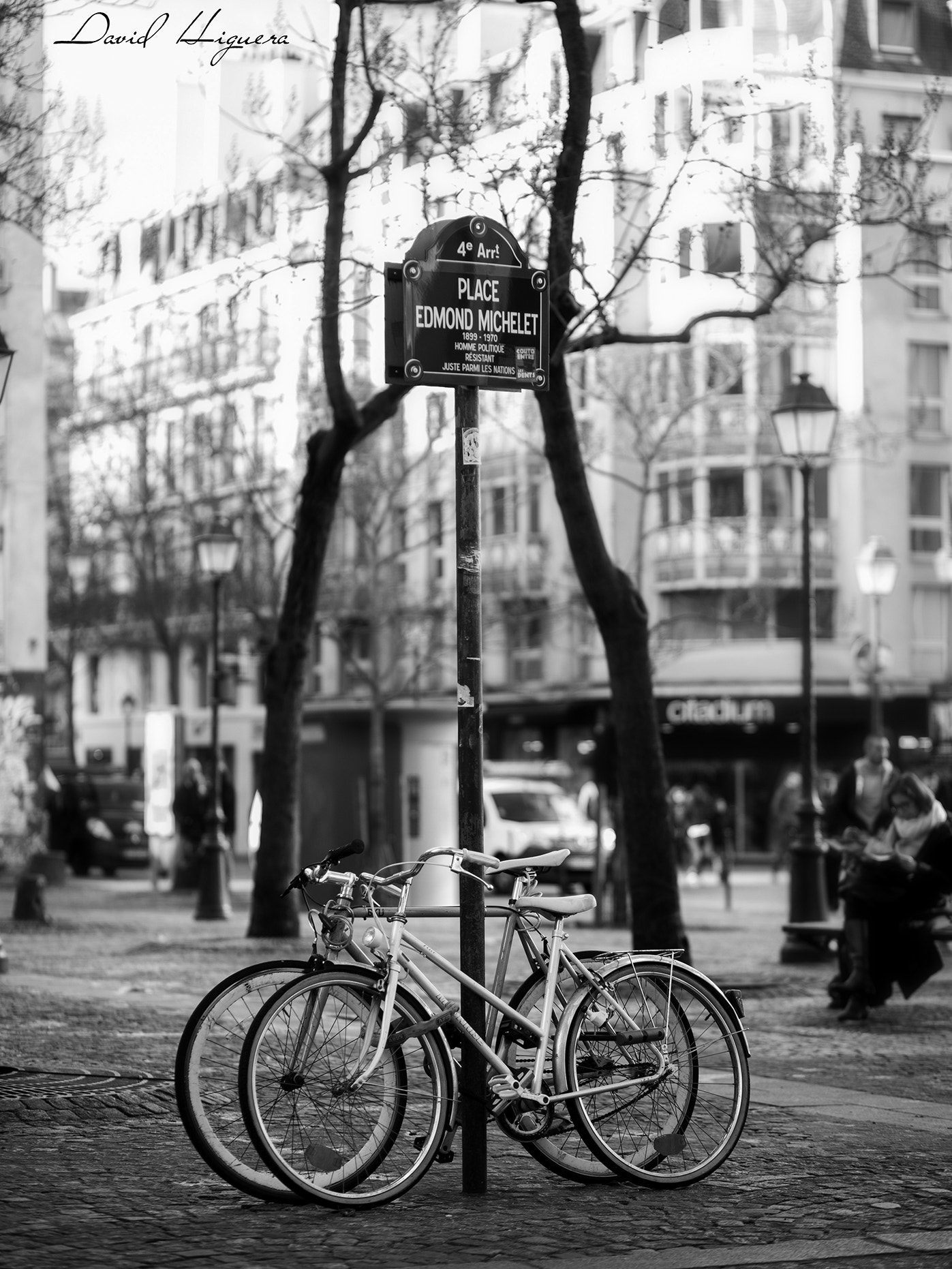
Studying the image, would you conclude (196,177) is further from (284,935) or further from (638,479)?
(638,479)

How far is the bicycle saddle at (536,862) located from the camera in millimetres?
6938

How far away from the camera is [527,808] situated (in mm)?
37219

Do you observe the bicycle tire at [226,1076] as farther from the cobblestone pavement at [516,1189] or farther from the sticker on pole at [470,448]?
the sticker on pole at [470,448]

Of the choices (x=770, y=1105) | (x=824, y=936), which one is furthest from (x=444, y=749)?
(x=770, y=1105)

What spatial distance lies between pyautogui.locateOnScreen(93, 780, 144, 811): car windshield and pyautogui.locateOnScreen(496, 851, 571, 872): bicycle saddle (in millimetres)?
37148

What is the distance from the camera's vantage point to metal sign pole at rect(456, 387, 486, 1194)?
6.86 metres

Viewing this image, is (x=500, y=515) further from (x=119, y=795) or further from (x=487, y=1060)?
(x=487, y=1060)

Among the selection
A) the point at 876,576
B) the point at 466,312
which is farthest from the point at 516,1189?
the point at 876,576

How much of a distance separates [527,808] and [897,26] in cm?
2139

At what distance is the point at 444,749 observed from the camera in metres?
26.9

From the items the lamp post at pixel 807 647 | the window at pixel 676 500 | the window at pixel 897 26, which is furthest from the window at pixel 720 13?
the window at pixel 676 500

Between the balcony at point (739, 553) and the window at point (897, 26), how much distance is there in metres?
36.5

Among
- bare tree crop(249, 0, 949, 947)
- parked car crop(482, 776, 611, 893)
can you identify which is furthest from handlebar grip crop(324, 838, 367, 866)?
parked car crop(482, 776, 611, 893)

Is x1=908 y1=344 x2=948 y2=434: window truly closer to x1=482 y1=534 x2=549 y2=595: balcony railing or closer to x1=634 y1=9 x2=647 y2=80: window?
x1=482 y1=534 x2=549 y2=595: balcony railing
